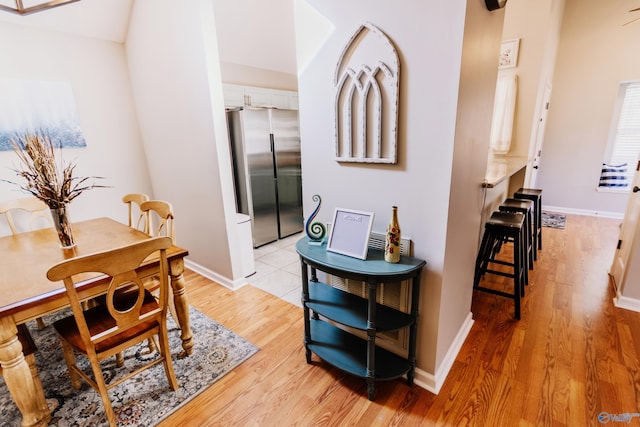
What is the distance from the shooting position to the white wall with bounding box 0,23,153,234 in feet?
8.22

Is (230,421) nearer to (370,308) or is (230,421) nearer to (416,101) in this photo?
(370,308)

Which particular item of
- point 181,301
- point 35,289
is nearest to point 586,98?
point 181,301

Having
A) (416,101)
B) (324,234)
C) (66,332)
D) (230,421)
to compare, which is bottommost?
(230,421)

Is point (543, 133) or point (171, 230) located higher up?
point (543, 133)

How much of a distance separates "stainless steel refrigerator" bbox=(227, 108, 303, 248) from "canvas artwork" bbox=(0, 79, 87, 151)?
150 centimetres

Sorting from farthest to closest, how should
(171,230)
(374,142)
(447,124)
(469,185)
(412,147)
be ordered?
(171,230) → (469,185) → (374,142) → (412,147) → (447,124)

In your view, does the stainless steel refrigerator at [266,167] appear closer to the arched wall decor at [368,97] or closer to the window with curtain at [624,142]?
the arched wall decor at [368,97]

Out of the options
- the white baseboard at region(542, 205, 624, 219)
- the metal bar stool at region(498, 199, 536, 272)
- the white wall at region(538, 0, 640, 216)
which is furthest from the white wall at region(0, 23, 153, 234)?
the white baseboard at region(542, 205, 624, 219)

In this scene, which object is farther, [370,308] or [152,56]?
[152,56]

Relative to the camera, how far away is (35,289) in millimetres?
1383

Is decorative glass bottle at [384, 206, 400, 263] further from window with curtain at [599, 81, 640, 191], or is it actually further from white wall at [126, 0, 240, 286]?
window with curtain at [599, 81, 640, 191]

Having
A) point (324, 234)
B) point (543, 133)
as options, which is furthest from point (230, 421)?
point (543, 133)

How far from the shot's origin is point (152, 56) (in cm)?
275

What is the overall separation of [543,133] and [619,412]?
4700 millimetres
